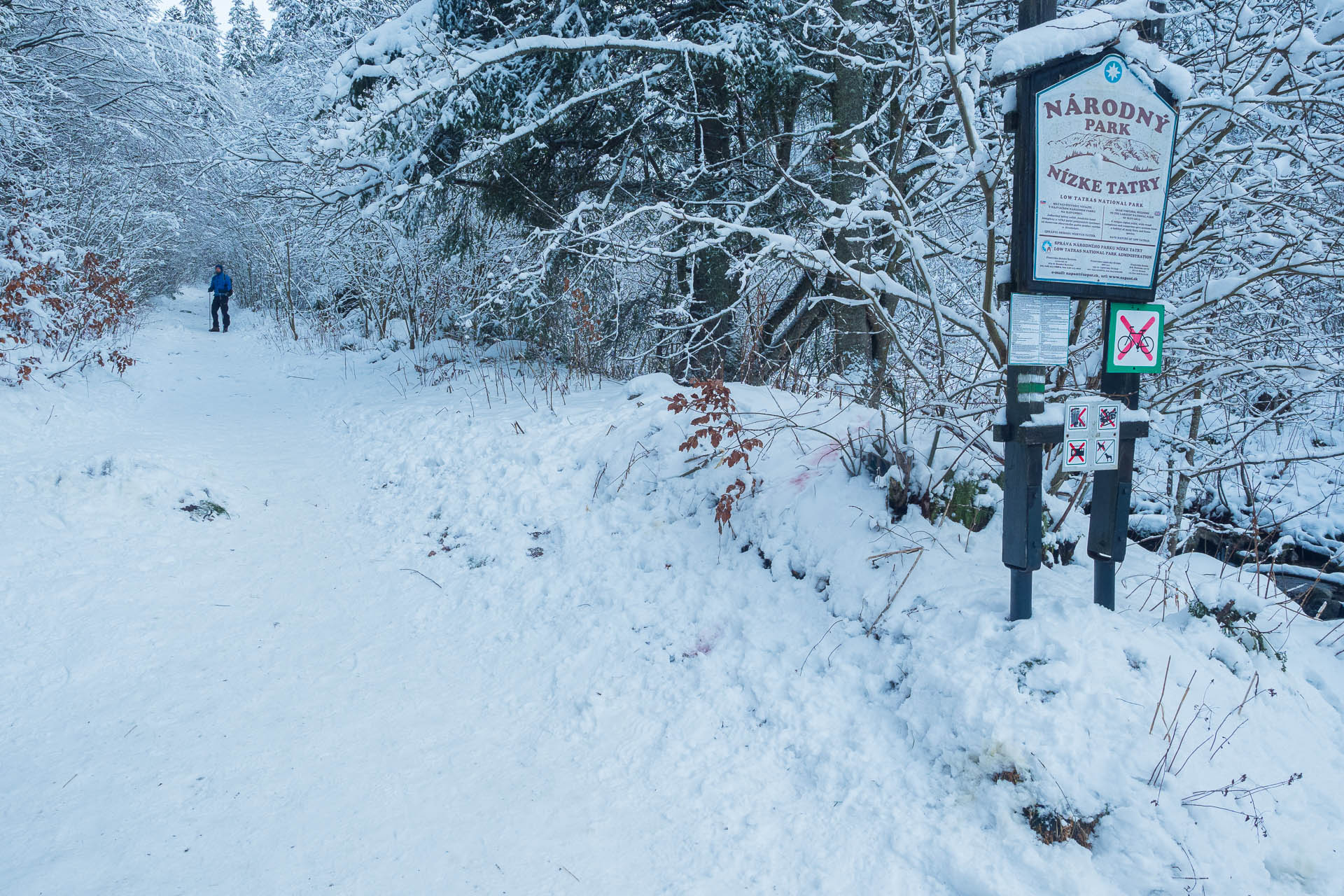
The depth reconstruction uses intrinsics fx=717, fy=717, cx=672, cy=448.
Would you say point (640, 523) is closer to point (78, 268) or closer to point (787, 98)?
point (787, 98)

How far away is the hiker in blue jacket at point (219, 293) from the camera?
18.5 m

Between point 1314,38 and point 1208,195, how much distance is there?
93 centimetres

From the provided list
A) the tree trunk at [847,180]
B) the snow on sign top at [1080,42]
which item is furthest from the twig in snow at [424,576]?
the snow on sign top at [1080,42]

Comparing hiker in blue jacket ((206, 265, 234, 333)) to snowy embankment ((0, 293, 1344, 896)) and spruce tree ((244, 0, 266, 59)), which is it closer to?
snowy embankment ((0, 293, 1344, 896))

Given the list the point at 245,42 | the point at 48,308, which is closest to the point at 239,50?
the point at 245,42

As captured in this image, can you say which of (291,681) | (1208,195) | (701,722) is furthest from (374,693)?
(1208,195)

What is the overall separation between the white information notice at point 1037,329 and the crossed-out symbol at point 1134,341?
27 centimetres

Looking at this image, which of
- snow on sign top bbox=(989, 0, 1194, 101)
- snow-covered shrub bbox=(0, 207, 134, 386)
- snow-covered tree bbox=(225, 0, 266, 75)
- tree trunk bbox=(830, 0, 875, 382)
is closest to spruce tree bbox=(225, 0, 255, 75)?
snow-covered tree bbox=(225, 0, 266, 75)

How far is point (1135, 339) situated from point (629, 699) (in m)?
2.67

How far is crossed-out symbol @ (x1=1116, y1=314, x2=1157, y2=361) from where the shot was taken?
2.88 metres

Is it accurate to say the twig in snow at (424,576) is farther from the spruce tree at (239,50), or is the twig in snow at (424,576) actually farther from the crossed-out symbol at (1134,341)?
the spruce tree at (239,50)

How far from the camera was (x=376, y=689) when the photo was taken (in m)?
3.48

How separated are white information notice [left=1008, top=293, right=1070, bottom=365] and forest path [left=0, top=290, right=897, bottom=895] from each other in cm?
154

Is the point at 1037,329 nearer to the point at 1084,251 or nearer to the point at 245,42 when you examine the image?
the point at 1084,251
